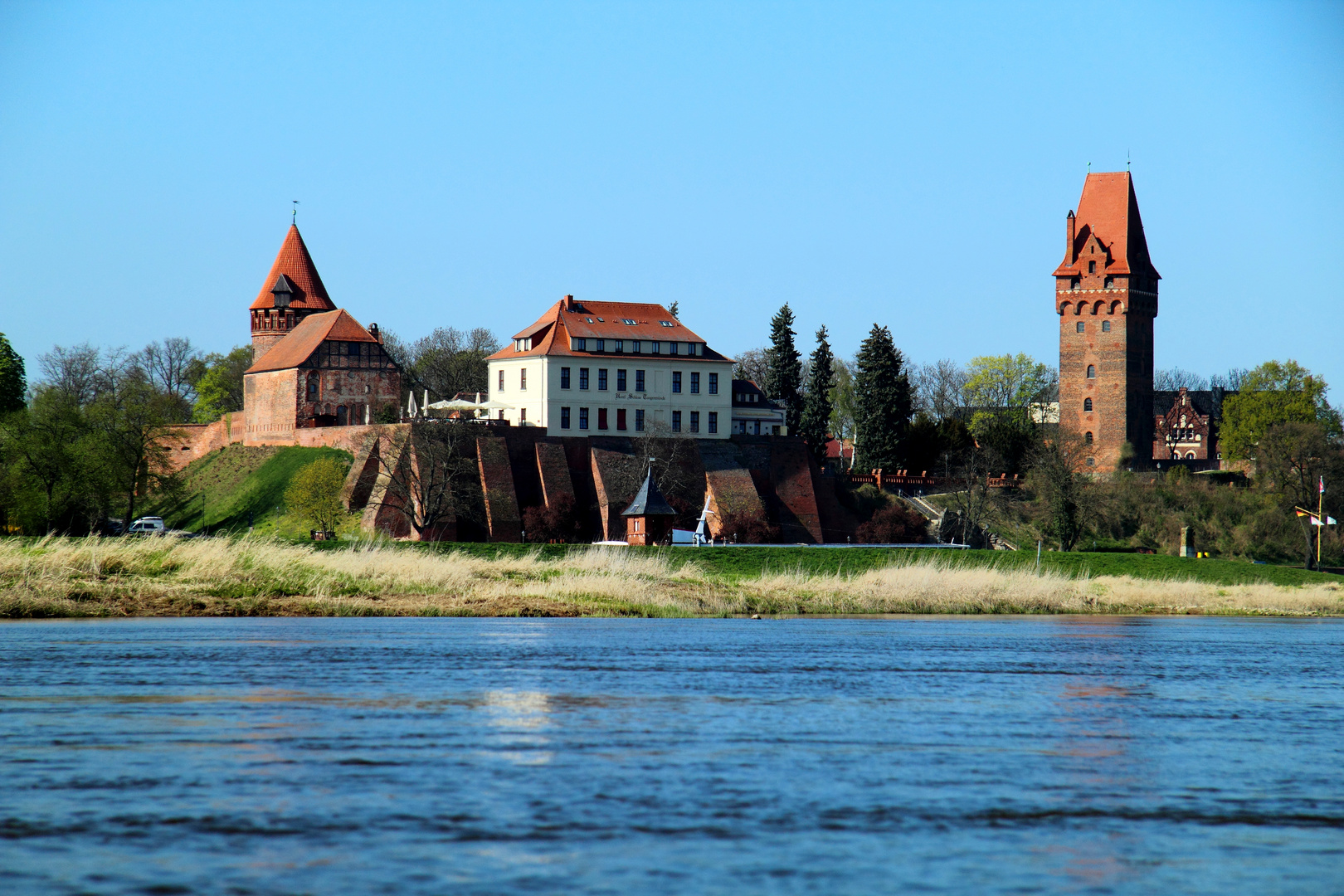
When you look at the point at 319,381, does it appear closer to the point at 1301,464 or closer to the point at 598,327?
the point at 598,327

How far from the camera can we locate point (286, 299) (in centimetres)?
9069

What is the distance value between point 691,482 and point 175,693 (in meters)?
53.8

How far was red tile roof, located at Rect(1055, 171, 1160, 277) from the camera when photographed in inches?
3536

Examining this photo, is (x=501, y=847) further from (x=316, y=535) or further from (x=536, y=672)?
(x=316, y=535)

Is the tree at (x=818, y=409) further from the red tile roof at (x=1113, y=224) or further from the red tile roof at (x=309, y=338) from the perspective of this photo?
the red tile roof at (x=309, y=338)

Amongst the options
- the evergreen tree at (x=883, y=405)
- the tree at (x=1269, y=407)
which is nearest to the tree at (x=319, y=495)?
the evergreen tree at (x=883, y=405)

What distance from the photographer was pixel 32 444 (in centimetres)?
6141

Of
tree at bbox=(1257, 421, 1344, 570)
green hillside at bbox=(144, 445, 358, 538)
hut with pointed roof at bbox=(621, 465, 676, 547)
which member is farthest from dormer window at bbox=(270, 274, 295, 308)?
tree at bbox=(1257, 421, 1344, 570)

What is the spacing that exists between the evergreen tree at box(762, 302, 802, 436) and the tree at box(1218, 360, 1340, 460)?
2796cm

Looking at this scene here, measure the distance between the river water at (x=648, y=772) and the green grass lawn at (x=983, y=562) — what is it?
26.9 m

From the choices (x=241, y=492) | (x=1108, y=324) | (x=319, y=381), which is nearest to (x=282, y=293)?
(x=319, y=381)

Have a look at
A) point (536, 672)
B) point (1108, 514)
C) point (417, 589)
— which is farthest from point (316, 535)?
point (536, 672)

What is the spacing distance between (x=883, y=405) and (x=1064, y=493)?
17081 mm

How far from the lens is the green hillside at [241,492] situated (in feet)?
226
